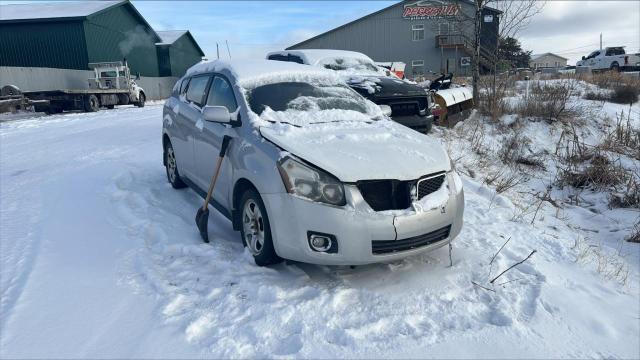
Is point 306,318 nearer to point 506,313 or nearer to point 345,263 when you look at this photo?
point 345,263

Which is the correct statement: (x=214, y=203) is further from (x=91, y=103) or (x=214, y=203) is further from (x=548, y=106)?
(x=91, y=103)

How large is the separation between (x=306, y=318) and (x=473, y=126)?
935 centimetres

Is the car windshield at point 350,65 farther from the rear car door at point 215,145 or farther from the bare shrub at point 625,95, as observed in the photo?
the bare shrub at point 625,95

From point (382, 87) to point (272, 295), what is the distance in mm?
5867

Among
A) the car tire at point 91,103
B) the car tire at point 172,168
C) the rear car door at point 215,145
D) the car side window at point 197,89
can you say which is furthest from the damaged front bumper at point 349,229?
the car tire at point 91,103

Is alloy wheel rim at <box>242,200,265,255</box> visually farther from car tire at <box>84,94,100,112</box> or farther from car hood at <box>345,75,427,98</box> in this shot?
car tire at <box>84,94,100,112</box>

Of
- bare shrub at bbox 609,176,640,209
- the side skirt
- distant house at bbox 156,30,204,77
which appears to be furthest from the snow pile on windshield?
distant house at bbox 156,30,204,77

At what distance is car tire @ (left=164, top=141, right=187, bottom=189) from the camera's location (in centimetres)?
602

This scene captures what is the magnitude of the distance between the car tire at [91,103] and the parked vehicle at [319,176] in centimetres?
1723

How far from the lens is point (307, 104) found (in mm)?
4715

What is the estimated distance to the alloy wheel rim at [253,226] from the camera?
12.5ft

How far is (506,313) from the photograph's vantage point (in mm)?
3207

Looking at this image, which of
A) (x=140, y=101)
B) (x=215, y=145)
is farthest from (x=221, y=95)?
(x=140, y=101)

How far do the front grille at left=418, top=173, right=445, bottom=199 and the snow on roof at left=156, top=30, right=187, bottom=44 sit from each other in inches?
1572
